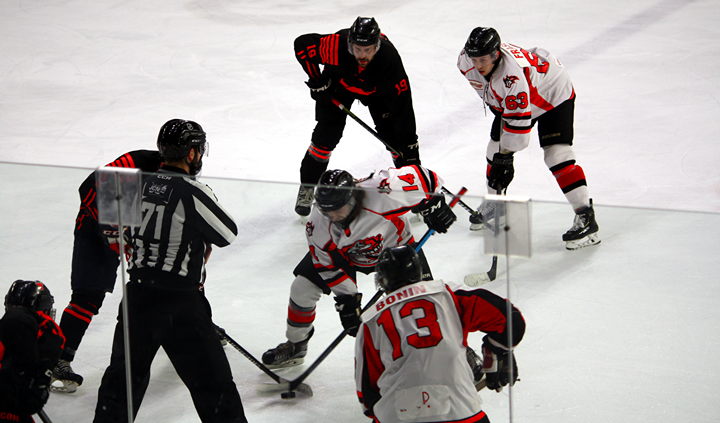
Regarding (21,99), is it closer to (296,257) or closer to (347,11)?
(347,11)

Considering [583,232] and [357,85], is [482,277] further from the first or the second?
[357,85]

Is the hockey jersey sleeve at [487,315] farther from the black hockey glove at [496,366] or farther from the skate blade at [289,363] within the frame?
the skate blade at [289,363]

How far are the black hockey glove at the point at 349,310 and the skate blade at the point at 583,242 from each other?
2.07 ft

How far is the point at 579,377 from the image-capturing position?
1.94 metres

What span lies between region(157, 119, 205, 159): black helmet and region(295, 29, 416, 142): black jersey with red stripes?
1.42m

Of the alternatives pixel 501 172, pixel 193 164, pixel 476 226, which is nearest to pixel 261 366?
pixel 193 164

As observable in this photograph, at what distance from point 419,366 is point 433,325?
10 centimetres

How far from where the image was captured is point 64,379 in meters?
2.20

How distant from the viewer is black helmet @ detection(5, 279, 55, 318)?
219cm

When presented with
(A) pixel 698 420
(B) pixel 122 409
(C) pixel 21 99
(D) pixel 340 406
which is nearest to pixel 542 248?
(A) pixel 698 420

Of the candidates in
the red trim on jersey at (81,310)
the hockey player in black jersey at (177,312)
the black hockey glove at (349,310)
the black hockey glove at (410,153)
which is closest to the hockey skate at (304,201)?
the hockey player in black jersey at (177,312)

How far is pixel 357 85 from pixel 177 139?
1.58 metres

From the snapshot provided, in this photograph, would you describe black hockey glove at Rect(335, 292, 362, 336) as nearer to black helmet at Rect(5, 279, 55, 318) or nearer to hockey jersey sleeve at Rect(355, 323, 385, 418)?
hockey jersey sleeve at Rect(355, 323, 385, 418)

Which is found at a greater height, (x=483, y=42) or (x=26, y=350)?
(x=483, y=42)
